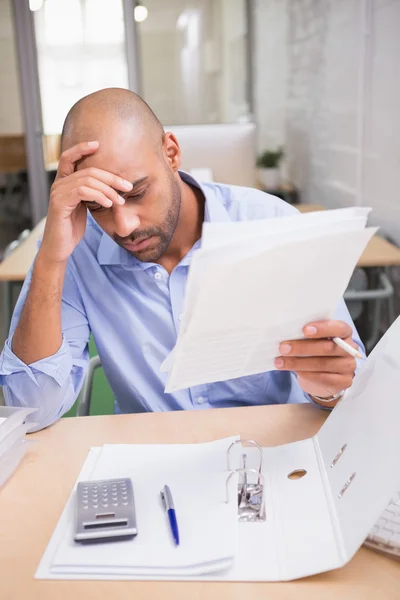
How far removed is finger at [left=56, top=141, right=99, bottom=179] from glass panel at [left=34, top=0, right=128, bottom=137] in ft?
14.0

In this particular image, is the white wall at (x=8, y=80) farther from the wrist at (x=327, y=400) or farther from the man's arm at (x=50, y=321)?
the wrist at (x=327, y=400)

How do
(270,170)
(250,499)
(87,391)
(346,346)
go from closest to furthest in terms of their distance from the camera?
1. (250,499)
2. (346,346)
3. (87,391)
4. (270,170)

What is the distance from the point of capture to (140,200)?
1.22 meters

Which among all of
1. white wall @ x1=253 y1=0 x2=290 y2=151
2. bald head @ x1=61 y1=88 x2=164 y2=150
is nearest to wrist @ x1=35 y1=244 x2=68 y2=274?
bald head @ x1=61 y1=88 x2=164 y2=150

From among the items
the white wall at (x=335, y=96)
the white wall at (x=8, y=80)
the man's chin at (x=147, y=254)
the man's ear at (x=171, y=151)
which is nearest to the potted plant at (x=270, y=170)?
the white wall at (x=335, y=96)

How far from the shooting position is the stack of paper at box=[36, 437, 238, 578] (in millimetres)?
749

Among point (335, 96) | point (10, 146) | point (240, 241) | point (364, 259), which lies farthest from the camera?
point (10, 146)

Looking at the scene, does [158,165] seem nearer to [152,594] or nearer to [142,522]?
[142,522]

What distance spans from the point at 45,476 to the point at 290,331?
0.43 meters

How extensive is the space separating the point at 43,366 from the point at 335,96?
308 cm

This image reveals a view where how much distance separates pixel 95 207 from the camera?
121 centimetres

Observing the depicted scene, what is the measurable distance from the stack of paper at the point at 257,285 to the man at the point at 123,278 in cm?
11

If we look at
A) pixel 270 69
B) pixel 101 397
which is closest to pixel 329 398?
pixel 101 397

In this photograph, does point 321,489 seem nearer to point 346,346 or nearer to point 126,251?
point 346,346
